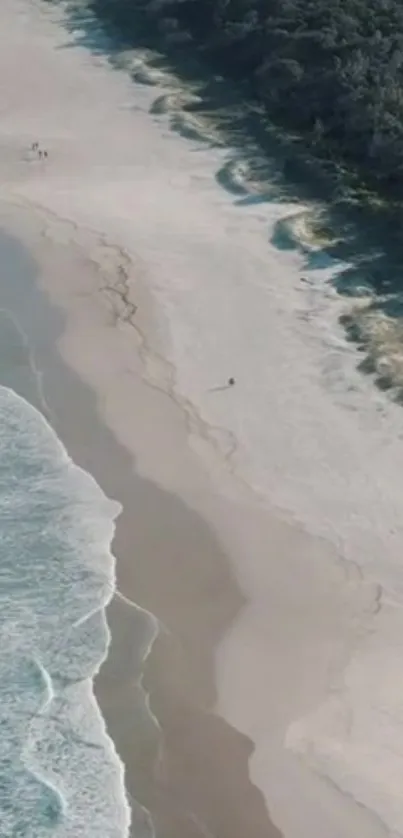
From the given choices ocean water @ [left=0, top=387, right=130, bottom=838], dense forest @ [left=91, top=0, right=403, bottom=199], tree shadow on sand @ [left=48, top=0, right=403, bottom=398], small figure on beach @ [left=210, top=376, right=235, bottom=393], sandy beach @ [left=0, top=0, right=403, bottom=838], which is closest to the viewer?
ocean water @ [left=0, top=387, right=130, bottom=838]

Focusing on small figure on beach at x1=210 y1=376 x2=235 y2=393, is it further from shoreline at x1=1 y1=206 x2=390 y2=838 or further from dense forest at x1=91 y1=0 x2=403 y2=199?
dense forest at x1=91 y1=0 x2=403 y2=199

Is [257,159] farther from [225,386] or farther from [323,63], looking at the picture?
[225,386]

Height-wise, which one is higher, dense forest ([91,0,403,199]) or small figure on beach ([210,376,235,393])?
dense forest ([91,0,403,199])

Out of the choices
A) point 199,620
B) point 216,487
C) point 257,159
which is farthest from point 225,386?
point 257,159

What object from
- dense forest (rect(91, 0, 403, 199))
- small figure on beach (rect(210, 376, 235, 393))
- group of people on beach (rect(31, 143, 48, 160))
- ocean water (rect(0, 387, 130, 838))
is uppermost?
dense forest (rect(91, 0, 403, 199))

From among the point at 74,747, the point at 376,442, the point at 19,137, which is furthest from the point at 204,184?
the point at 74,747

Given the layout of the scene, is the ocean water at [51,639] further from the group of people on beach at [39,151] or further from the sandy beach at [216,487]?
the group of people on beach at [39,151]

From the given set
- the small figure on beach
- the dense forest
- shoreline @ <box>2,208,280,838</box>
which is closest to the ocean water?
shoreline @ <box>2,208,280,838</box>
